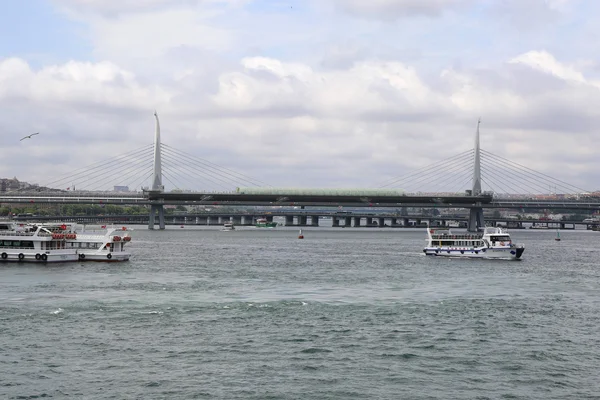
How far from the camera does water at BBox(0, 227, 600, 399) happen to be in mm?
34562

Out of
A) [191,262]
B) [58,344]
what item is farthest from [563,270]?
[58,344]

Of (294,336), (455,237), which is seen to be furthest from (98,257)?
(294,336)

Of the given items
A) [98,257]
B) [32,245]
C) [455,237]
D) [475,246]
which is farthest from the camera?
[455,237]

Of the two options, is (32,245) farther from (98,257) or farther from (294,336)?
(294,336)

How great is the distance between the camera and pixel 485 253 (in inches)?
4304

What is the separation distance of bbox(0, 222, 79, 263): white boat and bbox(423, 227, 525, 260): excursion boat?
4985 cm

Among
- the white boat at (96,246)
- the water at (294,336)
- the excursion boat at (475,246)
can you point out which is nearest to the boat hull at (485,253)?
the excursion boat at (475,246)

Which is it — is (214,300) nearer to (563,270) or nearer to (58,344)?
(58,344)

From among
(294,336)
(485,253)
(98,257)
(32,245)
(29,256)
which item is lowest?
(294,336)

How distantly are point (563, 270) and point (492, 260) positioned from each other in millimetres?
16543

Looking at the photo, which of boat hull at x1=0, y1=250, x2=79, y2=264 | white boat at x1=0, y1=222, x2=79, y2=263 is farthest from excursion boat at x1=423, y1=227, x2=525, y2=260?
boat hull at x1=0, y1=250, x2=79, y2=264

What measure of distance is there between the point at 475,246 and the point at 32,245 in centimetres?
5837

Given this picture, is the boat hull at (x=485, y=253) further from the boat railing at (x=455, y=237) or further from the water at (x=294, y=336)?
the water at (x=294, y=336)

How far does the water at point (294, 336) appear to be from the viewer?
34.6m
